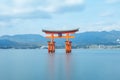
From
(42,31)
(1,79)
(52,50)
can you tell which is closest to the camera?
(1,79)

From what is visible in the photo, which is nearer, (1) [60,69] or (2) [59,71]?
(2) [59,71]

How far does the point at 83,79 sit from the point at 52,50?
63.3m

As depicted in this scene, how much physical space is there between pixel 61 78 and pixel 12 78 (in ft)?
13.4

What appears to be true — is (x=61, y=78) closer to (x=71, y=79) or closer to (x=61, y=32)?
(x=71, y=79)

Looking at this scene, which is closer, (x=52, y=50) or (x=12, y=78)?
(x=12, y=78)

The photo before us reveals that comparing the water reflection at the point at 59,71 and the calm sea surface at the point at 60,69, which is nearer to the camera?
the water reflection at the point at 59,71

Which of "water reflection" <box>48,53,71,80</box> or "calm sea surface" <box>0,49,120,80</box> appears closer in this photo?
"water reflection" <box>48,53,71,80</box>

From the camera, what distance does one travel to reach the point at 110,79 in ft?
83.4

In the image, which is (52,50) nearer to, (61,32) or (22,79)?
(61,32)

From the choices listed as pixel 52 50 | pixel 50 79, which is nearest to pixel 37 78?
pixel 50 79

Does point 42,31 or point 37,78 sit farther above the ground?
point 42,31

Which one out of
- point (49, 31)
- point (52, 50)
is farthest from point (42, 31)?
point (52, 50)

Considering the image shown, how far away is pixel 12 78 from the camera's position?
2616cm

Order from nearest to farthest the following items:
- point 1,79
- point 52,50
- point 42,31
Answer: point 1,79, point 42,31, point 52,50
